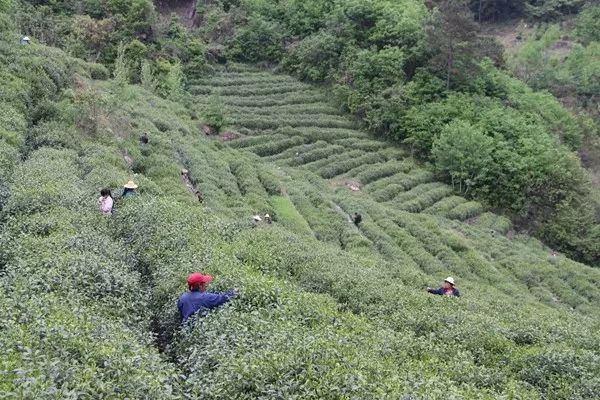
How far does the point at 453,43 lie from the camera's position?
171ft

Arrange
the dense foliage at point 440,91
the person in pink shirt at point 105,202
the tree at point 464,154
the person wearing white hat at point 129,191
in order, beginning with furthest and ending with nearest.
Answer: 1. the dense foliage at point 440,91
2. the tree at point 464,154
3. the person wearing white hat at point 129,191
4. the person in pink shirt at point 105,202

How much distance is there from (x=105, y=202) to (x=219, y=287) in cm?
688

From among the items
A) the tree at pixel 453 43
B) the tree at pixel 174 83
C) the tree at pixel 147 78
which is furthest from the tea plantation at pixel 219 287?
the tree at pixel 453 43

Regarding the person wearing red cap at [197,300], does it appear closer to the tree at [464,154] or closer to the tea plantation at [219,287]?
the tea plantation at [219,287]

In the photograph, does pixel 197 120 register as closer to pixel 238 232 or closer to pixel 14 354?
pixel 238 232

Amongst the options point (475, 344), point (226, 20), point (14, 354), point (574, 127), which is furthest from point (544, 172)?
point (14, 354)

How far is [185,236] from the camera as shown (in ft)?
48.4

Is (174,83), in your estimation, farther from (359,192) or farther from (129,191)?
(129,191)

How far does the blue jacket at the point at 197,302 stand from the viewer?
1066 centimetres

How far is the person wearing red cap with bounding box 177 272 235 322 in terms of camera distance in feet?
34.9

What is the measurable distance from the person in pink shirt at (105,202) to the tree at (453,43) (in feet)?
137

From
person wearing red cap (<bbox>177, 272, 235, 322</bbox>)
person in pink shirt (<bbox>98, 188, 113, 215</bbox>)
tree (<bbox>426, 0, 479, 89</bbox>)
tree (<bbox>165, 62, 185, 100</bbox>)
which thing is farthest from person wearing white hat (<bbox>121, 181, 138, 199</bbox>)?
tree (<bbox>426, 0, 479, 89</bbox>)

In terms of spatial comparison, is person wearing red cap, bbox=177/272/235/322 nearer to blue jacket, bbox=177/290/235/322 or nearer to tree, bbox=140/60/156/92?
blue jacket, bbox=177/290/235/322

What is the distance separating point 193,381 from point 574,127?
57.6 meters
